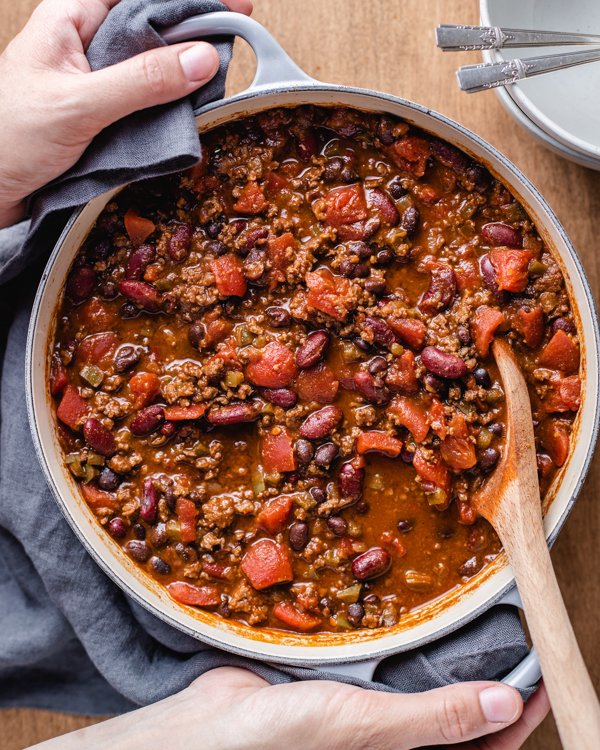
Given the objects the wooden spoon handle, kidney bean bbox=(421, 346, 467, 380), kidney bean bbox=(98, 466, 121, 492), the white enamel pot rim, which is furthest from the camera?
kidney bean bbox=(98, 466, 121, 492)

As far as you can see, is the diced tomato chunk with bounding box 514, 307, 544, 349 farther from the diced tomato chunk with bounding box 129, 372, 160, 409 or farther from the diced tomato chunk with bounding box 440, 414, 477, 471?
the diced tomato chunk with bounding box 129, 372, 160, 409

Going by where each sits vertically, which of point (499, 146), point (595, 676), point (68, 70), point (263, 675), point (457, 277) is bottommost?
point (595, 676)

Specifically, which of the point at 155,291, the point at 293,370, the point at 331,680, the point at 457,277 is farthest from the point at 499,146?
the point at 331,680

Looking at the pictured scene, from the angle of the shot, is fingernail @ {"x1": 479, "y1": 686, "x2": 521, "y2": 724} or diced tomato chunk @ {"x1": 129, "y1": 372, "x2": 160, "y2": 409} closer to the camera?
fingernail @ {"x1": 479, "y1": 686, "x2": 521, "y2": 724}

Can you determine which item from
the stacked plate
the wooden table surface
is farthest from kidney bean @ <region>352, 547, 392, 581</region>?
the stacked plate

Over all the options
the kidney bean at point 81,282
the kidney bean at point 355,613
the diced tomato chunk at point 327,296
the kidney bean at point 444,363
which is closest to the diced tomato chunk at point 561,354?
the kidney bean at point 444,363

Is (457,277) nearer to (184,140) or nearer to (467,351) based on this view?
(467,351)

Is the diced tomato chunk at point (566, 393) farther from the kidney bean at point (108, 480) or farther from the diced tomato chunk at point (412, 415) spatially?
the kidney bean at point (108, 480)
